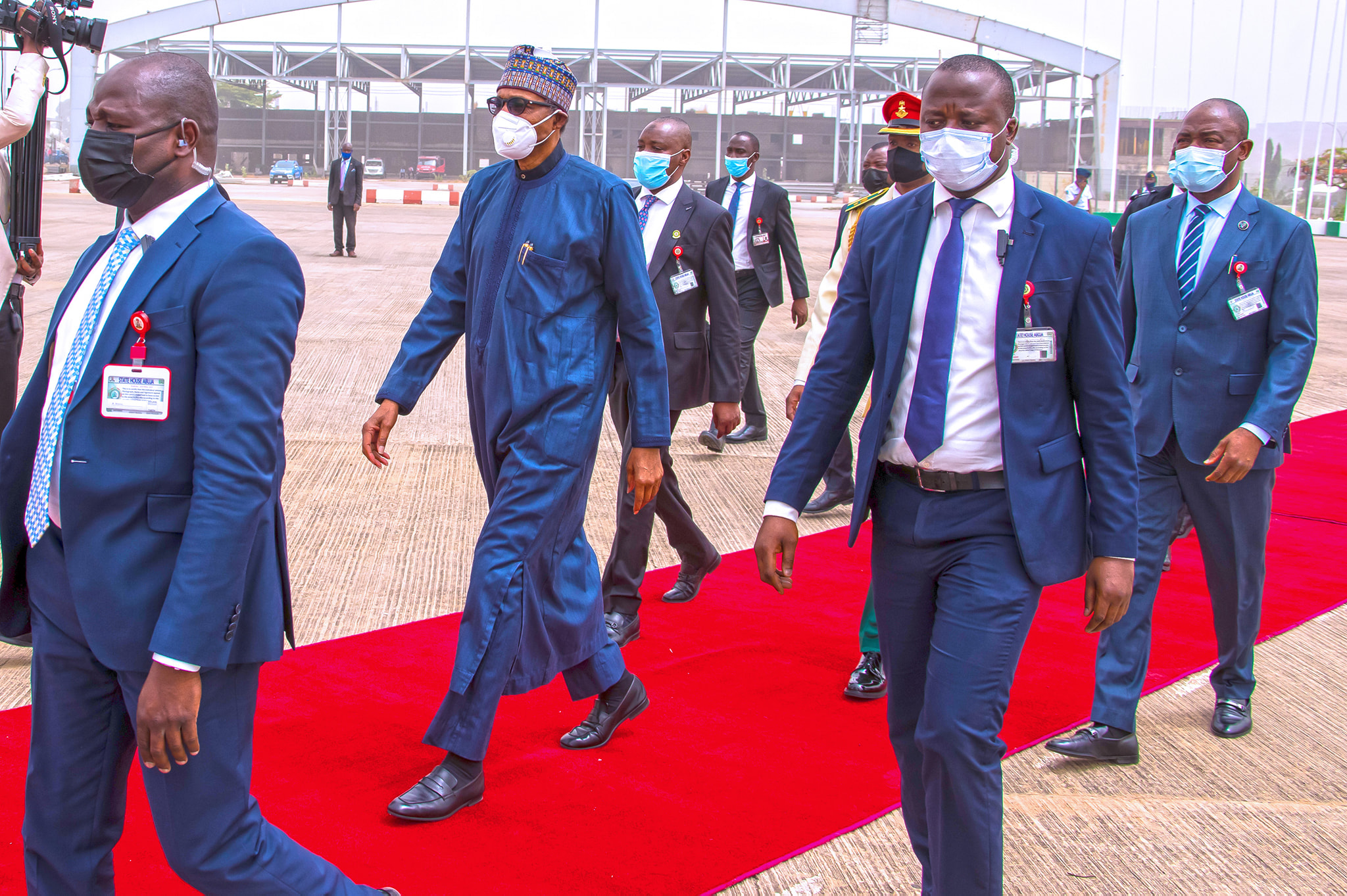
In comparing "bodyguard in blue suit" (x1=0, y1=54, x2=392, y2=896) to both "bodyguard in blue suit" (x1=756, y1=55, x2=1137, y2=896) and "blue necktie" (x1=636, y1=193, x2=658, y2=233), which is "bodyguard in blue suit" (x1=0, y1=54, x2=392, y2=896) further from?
"blue necktie" (x1=636, y1=193, x2=658, y2=233)

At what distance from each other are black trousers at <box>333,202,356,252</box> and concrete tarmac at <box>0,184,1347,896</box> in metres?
6.62

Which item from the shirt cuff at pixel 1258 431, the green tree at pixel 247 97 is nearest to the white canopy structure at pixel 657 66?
the green tree at pixel 247 97

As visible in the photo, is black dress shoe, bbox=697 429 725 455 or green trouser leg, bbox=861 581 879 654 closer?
green trouser leg, bbox=861 581 879 654

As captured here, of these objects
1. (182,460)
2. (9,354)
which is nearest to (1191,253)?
(182,460)

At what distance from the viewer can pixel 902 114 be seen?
133 inches

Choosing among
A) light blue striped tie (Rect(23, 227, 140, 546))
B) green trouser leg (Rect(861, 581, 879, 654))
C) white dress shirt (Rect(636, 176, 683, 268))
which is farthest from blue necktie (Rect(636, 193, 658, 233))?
light blue striped tie (Rect(23, 227, 140, 546))

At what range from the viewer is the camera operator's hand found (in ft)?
13.6

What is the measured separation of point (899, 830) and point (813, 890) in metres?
0.40

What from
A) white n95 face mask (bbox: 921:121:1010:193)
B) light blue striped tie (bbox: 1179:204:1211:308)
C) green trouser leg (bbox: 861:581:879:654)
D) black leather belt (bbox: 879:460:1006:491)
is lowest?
green trouser leg (bbox: 861:581:879:654)

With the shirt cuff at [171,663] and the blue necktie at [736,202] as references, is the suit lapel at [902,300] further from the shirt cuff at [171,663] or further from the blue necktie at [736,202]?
Answer: the blue necktie at [736,202]

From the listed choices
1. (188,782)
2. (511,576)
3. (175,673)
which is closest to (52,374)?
(175,673)

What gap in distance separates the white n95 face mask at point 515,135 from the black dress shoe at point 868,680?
2078 mm

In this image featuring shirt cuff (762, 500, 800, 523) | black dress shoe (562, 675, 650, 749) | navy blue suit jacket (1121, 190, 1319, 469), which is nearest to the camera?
shirt cuff (762, 500, 800, 523)

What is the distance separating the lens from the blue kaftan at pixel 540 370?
10.5ft
